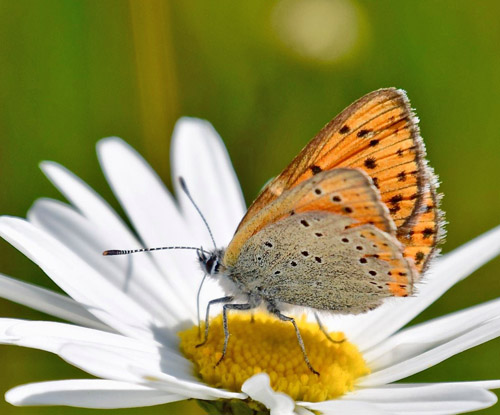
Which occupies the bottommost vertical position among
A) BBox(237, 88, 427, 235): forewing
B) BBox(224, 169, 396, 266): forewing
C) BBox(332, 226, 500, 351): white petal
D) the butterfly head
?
BBox(332, 226, 500, 351): white petal

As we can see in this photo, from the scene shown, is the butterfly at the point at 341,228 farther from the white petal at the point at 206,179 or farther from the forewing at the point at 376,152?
the white petal at the point at 206,179

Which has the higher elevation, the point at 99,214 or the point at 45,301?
the point at 99,214

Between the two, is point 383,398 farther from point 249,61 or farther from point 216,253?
point 249,61

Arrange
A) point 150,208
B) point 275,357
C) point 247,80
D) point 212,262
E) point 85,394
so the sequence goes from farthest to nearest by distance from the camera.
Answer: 1. point 247,80
2. point 150,208
3. point 212,262
4. point 275,357
5. point 85,394

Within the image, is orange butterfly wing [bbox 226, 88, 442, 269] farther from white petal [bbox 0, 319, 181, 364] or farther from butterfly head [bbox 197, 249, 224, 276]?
white petal [bbox 0, 319, 181, 364]

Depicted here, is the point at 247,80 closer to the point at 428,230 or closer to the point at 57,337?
the point at 428,230

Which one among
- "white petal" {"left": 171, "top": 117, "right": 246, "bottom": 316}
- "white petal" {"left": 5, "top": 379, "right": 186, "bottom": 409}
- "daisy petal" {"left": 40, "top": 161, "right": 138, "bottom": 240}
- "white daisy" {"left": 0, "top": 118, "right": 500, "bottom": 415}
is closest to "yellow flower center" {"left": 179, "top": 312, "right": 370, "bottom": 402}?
"white daisy" {"left": 0, "top": 118, "right": 500, "bottom": 415}

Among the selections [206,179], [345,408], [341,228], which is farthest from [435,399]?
[206,179]
